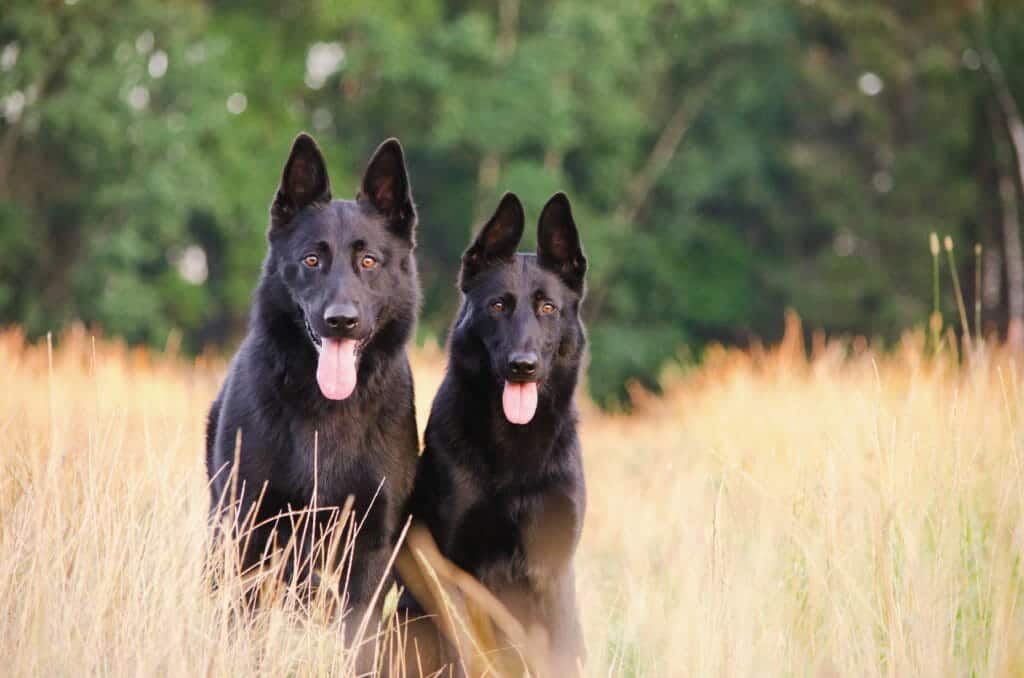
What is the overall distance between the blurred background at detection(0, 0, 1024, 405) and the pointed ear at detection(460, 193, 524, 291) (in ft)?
45.4

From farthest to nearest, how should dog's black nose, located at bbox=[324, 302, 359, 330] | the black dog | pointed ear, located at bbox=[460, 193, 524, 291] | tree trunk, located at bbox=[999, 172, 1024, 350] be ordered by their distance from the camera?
tree trunk, located at bbox=[999, 172, 1024, 350] < pointed ear, located at bbox=[460, 193, 524, 291] < the black dog < dog's black nose, located at bbox=[324, 302, 359, 330]

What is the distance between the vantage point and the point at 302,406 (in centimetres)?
420

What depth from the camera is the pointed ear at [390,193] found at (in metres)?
4.55

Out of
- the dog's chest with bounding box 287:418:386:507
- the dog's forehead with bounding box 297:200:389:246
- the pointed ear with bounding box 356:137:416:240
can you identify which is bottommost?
the dog's chest with bounding box 287:418:386:507

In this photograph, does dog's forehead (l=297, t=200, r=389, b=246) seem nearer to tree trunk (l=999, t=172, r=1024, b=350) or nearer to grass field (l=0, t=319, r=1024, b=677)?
grass field (l=0, t=319, r=1024, b=677)

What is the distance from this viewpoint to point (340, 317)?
402 centimetres

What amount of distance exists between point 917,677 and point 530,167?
19.9m

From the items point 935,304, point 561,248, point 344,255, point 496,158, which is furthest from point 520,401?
point 496,158

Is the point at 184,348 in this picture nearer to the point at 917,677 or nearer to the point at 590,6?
the point at 590,6

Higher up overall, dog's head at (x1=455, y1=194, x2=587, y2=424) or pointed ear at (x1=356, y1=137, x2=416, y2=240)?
pointed ear at (x1=356, y1=137, x2=416, y2=240)

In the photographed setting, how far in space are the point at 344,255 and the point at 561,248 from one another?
3.15ft

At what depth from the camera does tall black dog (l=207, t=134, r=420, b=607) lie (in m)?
4.07

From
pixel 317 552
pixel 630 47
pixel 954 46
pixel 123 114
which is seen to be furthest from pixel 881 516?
pixel 630 47

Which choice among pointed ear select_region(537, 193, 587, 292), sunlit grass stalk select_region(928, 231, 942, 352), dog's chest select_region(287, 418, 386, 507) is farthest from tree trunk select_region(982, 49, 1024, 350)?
dog's chest select_region(287, 418, 386, 507)
